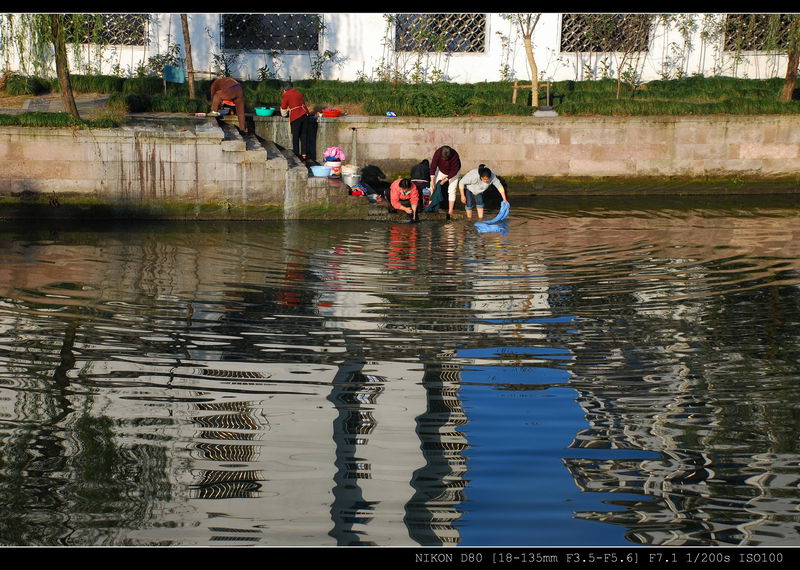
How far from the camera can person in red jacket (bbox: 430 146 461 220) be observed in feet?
55.8

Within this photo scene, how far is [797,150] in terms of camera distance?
65.4ft

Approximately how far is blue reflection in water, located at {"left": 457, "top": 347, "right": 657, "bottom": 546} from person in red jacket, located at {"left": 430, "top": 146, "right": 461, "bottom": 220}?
877cm

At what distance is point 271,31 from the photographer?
70.7 ft

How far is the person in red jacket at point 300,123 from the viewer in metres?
18.0

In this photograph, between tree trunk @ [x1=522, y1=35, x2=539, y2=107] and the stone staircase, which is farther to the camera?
tree trunk @ [x1=522, y1=35, x2=539, y2=107]

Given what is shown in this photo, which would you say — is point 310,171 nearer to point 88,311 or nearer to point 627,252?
point 627,252

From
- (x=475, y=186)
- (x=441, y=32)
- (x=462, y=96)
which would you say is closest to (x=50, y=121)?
(x=475, y=186)

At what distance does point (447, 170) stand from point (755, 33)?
9.72m

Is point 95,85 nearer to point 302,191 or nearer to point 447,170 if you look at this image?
point 302,191

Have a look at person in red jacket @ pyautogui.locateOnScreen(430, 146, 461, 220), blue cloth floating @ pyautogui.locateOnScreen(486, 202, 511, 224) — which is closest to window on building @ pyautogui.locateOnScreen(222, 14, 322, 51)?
person in red jacket @ pyautogui.locateOnScreen(430, 146, 461, 220)

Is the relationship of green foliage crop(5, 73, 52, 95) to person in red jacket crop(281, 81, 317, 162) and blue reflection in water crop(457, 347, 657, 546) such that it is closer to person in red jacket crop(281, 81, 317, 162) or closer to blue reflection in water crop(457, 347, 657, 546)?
person in red jacket crop(281, 81, 317, 162)

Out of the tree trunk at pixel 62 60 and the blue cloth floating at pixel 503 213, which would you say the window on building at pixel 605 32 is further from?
the tree trunk at pixel 62 60

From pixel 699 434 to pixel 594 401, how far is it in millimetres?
901
